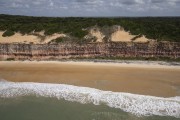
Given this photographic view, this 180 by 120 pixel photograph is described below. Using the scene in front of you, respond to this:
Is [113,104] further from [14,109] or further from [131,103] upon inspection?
[14,109]

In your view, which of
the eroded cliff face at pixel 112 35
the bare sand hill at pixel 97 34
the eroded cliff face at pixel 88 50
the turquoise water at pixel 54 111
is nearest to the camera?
the turquoise water at pixel 54 111

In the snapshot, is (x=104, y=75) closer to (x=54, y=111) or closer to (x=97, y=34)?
(x=54, y=111)

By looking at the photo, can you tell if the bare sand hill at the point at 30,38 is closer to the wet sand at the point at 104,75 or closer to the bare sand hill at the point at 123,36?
the wet sand at the point at 104,75

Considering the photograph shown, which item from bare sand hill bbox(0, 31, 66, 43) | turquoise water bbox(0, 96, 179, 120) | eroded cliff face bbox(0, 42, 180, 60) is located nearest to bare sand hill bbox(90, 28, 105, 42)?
bare sand hill bbox(0, 31, 66, 43)

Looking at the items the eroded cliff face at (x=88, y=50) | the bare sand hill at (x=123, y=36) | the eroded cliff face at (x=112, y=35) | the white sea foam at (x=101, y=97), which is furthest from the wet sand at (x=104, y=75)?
the eroded cliff face at (x=112, y=35)

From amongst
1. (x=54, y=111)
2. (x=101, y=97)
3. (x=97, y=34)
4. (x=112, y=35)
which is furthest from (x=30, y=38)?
(x=54, y=111)

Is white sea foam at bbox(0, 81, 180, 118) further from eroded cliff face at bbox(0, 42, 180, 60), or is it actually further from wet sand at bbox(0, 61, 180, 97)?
eroded cliff face at bbox(0, 42, 180, 60)
